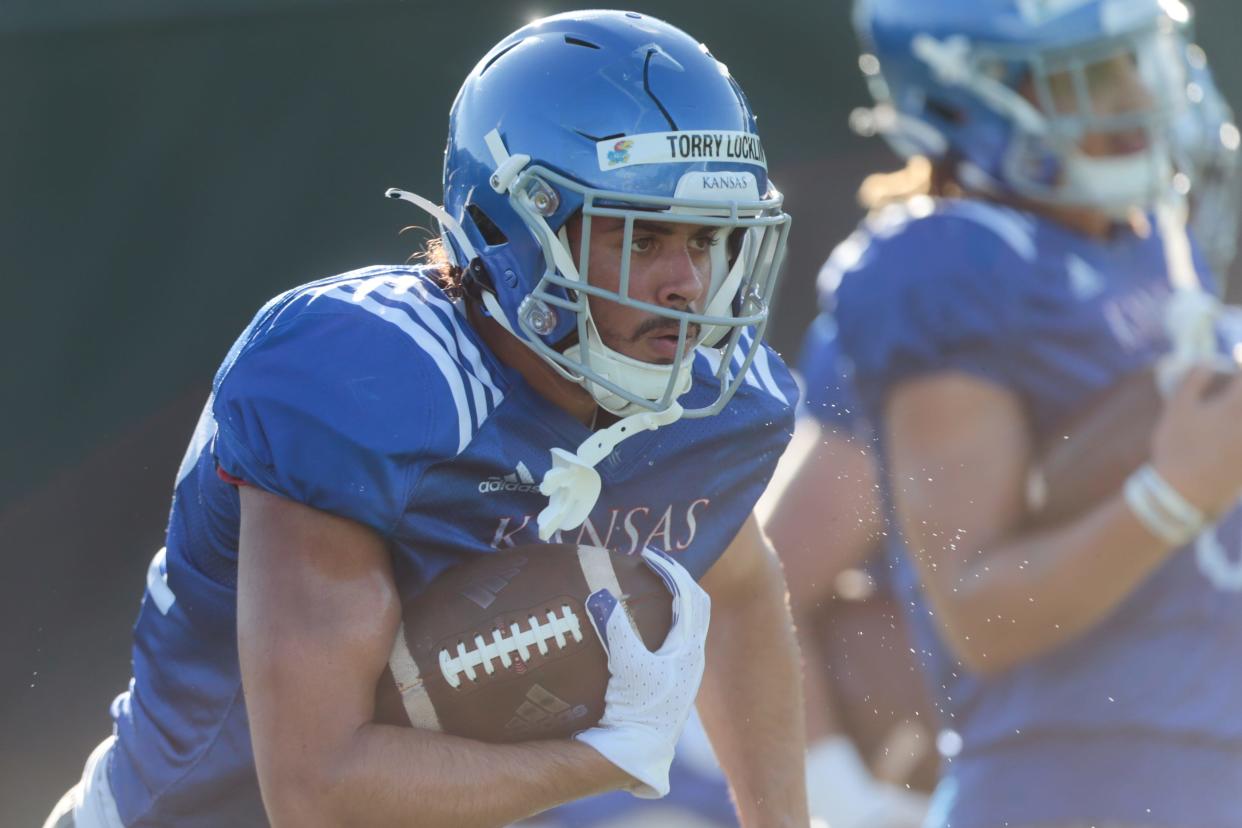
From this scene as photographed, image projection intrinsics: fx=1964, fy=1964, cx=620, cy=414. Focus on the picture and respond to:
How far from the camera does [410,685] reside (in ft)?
6.97

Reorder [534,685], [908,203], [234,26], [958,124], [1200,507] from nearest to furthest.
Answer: [534,685] → [1200,507] → [908,203] → [958,124] → [234,26]

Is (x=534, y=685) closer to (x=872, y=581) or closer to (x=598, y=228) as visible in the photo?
(x=598, y=228)

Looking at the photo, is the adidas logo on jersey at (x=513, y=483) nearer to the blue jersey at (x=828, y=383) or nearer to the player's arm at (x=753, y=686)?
the player's arm at (x=753, y=686)

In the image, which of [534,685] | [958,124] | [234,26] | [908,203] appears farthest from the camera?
[234,26]

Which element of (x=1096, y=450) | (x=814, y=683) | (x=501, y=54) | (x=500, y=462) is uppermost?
(x=501, y=54)

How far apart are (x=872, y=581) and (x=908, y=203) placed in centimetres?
76

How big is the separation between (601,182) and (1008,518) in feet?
4.37

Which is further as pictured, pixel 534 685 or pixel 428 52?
pixel 428 52

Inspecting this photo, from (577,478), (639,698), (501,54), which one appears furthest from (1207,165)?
(639,698)

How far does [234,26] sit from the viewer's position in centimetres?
431

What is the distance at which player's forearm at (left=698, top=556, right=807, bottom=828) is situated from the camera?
253 cm

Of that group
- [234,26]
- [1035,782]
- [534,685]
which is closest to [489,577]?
[534,685]

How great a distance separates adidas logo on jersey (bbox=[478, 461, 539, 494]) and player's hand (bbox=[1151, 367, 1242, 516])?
144 centimetres

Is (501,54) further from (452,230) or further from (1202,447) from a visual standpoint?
(1202,447)
